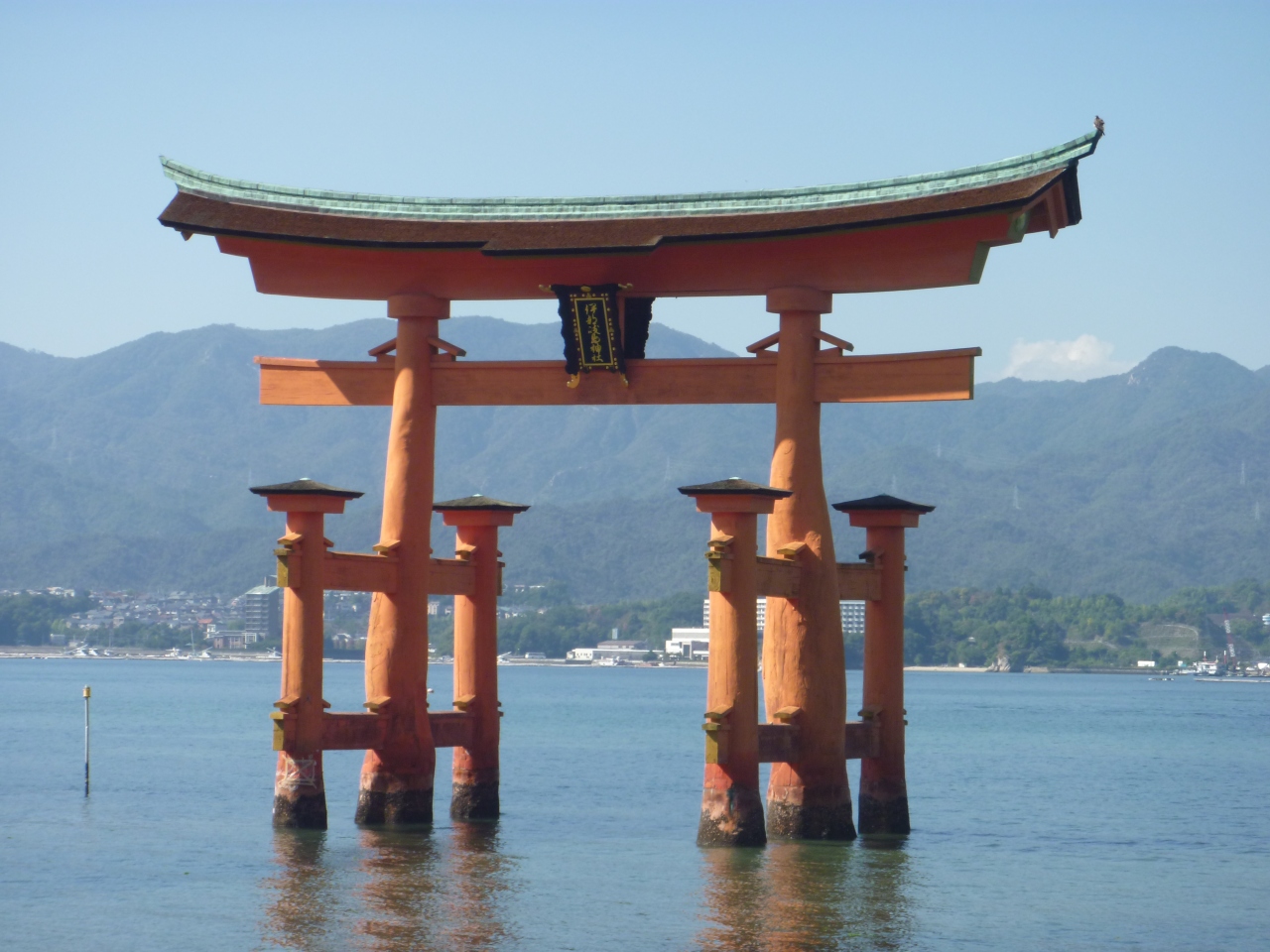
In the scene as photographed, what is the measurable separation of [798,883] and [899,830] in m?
4.92

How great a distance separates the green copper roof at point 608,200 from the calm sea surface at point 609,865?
8410 millimetres

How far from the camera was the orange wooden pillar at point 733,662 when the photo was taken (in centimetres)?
2236

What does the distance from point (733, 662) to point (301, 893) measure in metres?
5.76

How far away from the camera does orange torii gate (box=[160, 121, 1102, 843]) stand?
76.6 ft

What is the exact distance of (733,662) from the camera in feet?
73.9

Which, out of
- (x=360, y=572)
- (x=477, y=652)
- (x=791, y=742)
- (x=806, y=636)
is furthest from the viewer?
(x=477, y=652)

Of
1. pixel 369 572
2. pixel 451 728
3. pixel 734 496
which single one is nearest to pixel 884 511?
pixel 734 496

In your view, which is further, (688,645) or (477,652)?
(688,645)

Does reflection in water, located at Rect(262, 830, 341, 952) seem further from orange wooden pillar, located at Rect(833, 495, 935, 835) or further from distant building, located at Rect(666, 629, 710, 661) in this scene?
distant building, located at Rect(666, 629, 710, 661)

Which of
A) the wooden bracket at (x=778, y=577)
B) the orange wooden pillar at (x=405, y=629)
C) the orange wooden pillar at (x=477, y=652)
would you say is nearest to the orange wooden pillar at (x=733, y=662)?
the wooden bracket at (x=778, y=577)

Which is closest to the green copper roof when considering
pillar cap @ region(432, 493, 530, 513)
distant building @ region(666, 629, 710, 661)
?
pillar cap @ region(432, 493, 530, 513)

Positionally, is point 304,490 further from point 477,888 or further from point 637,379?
point 477,888

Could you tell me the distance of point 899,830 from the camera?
26.1 meters

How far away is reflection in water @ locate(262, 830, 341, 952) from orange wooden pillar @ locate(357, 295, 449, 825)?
1.17 meters
